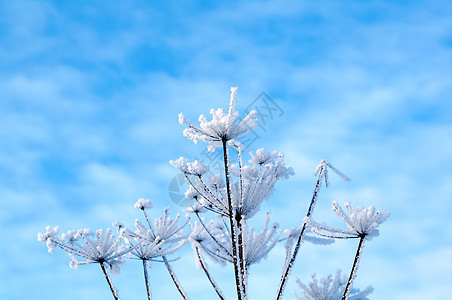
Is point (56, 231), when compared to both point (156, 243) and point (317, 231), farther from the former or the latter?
point (317, 231)

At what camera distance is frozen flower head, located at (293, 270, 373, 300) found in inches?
358

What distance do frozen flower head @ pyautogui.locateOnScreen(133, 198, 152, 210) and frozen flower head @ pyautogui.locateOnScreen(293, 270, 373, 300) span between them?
3846 mm

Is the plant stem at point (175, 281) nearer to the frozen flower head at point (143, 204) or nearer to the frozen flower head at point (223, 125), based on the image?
the frozen flower head at point (143, 204)

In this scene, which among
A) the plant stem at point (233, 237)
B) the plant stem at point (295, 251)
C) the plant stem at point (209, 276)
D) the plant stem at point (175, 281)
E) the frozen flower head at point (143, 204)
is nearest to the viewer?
the plant stem at point (233, 237)

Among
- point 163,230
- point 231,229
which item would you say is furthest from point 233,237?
point 163,230

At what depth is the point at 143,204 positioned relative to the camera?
10516 mm

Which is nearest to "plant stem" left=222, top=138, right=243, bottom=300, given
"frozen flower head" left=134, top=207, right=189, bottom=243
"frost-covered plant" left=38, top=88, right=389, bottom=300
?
"frost-covered plant" left=38, top=88, right=389, bottom=300

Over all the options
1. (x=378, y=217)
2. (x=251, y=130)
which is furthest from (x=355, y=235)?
(x=251, y=130)

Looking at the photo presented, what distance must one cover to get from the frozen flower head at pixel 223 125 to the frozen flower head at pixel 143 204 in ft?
10.9

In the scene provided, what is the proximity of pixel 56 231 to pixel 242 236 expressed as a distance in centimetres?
456

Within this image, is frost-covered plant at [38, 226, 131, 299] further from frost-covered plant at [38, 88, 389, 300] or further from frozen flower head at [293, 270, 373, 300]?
frozen flower head at [293, 270, 373, 300]

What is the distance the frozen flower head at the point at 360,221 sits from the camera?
7590mm

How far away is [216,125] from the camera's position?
24.8ft

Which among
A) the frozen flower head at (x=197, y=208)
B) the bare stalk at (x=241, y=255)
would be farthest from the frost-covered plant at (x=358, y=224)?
the frozen flower head at (x=197, y=208)
